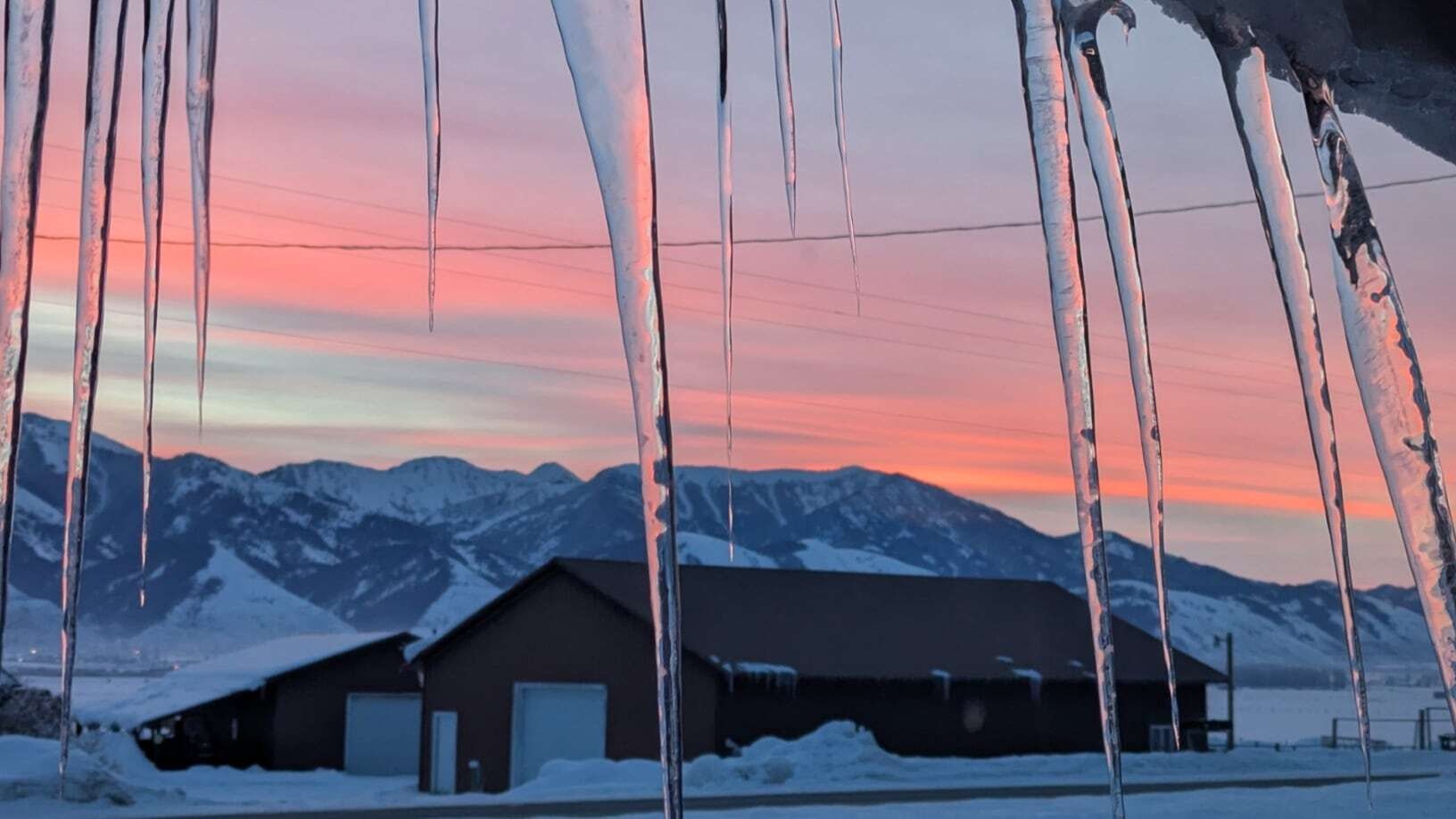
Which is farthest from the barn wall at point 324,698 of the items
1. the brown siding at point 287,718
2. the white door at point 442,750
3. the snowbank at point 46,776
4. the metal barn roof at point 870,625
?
the snowbank at point 46,776

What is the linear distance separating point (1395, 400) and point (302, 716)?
5083 centimetres

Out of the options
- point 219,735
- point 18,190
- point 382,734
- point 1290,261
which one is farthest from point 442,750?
point 18,190

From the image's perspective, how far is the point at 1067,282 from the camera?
3326 millimetres

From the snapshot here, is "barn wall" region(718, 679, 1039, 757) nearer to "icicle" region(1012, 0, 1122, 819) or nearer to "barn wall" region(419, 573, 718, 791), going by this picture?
"barn wall" region(419, 573, 718, 791)

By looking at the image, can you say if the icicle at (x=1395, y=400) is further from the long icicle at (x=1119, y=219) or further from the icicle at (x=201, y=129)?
the icicle at (x=201, y=129)

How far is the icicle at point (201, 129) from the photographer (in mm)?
3174

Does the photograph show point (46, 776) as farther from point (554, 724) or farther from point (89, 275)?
point (89, 275)

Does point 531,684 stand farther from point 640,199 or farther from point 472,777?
point 640,199

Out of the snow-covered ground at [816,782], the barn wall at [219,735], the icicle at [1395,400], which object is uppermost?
the icicle at [1395,400]

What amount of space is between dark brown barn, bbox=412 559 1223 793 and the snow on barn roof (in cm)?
844

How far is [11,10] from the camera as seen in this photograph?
2844 millimetres

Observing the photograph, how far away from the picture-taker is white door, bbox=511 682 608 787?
37969mm

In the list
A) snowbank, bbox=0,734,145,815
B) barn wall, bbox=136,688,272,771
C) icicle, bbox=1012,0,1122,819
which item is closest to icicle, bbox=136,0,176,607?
icicle, bbox=1012,0,1122,819

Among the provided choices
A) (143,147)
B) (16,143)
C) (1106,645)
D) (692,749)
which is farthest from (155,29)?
(692,749)
